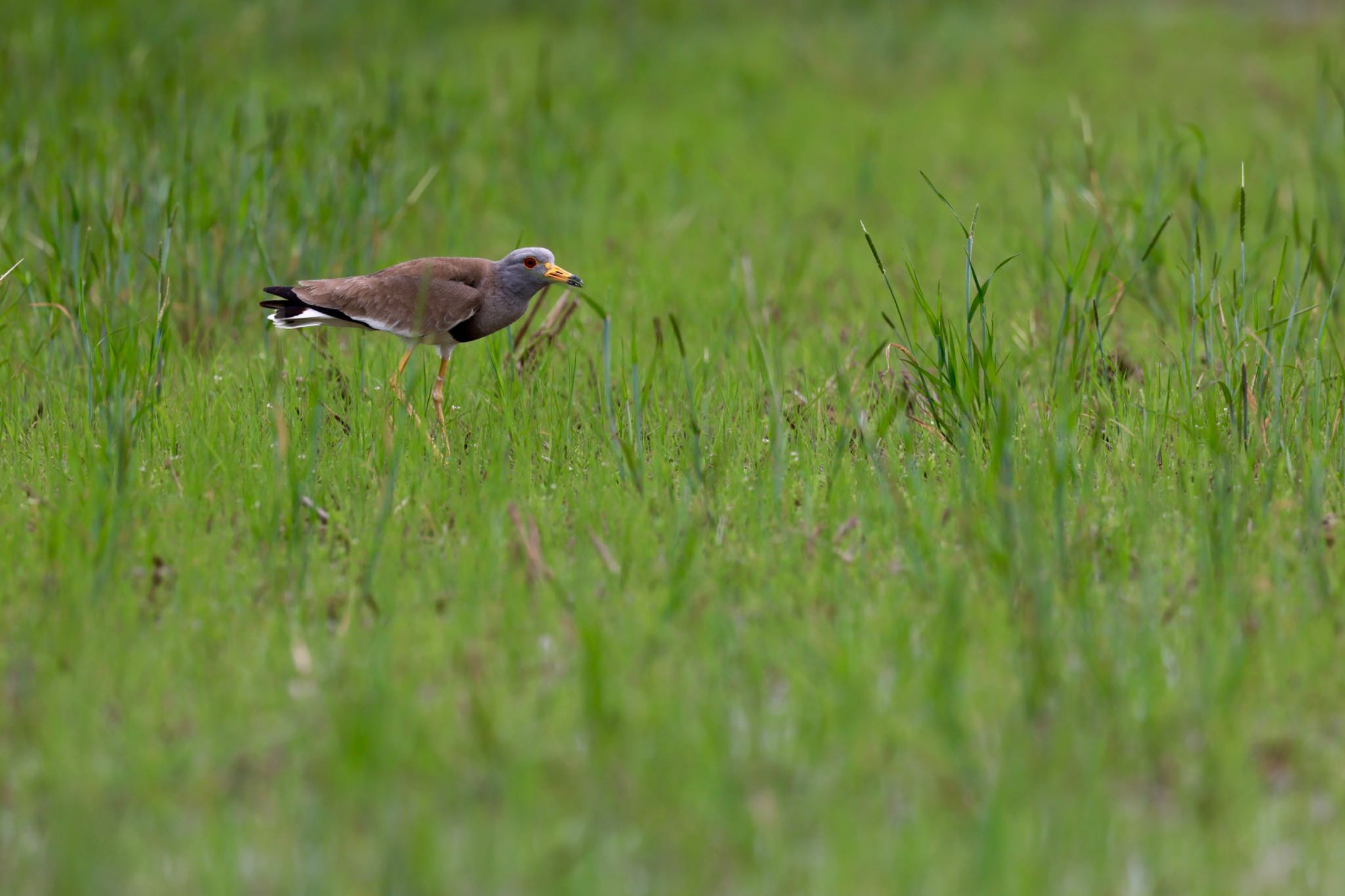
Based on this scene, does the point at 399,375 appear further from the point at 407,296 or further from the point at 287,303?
the point at 287,303

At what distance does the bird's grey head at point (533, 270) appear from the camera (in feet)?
15.2

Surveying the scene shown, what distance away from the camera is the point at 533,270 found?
4.62 m

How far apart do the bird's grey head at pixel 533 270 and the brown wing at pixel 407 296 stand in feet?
0.33

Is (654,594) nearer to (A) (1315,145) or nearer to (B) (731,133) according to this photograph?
(A) (1315,145)

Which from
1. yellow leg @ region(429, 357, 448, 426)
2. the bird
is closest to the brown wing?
the bird

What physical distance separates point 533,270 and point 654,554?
1514 millimetres

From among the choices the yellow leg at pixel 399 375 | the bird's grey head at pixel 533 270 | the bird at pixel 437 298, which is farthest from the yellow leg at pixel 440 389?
the bird's grey head at pixel 533 270

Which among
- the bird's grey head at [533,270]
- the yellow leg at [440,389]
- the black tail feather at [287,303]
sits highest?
the bird's grey head at [533,270]

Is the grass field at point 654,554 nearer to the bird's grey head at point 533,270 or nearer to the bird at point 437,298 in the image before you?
the bird at point 437,298

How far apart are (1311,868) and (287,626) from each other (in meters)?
2.13

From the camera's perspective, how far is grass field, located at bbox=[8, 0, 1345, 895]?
237 cm

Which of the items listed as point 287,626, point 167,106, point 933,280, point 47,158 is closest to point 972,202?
point 933,280

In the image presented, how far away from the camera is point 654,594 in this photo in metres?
3.23

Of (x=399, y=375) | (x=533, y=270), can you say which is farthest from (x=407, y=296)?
(x=533, y=270)
